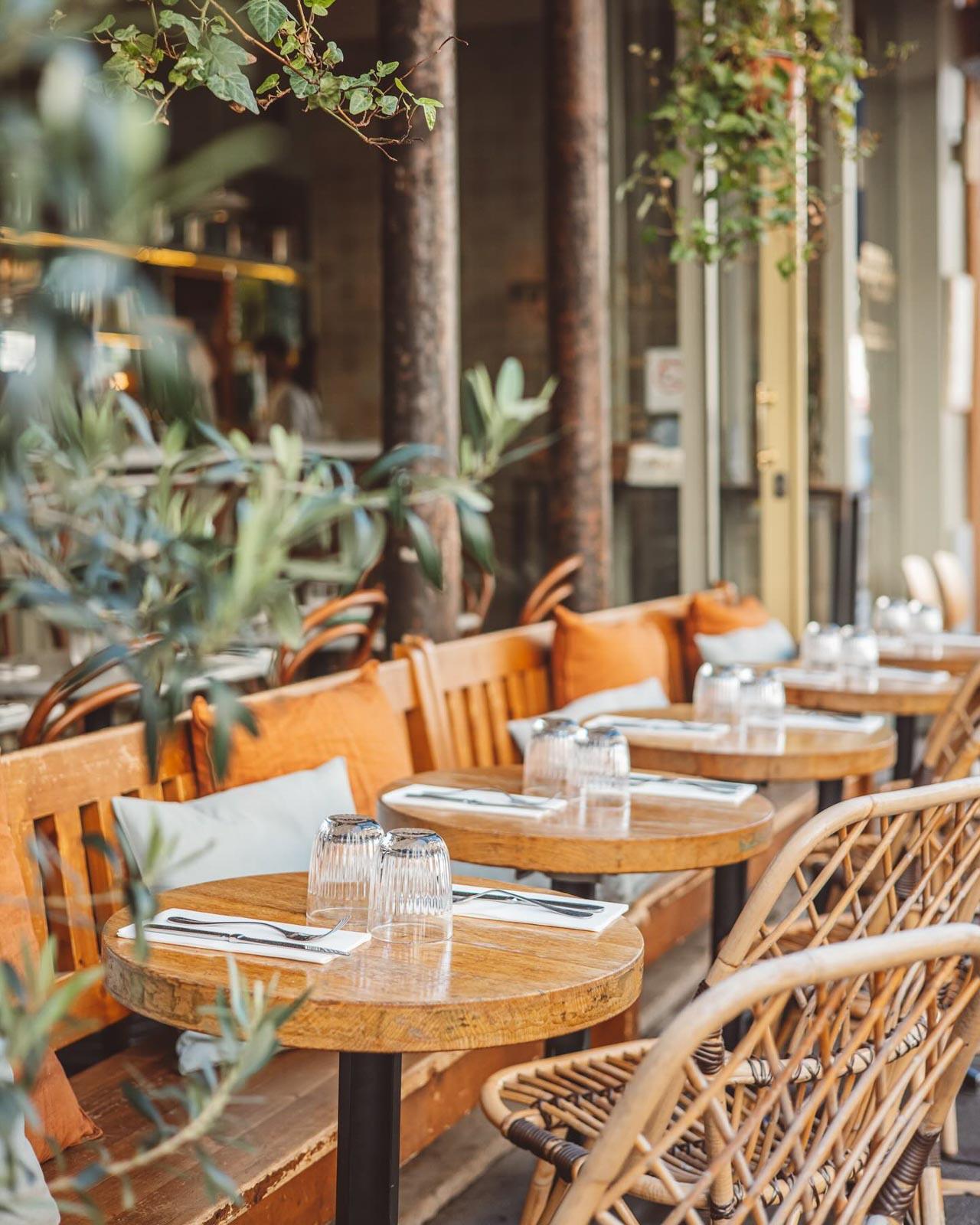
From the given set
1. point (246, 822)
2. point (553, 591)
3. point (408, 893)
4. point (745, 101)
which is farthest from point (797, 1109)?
point (745, 101)

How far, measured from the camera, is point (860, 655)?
4188 mm

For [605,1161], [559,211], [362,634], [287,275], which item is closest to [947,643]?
[559,211]

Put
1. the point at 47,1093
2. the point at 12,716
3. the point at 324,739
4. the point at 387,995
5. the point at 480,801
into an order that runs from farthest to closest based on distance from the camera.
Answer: the point at 12,716 → the point at 324,739 → the point at 480,801 → the point at 47,1093 → the point at 387,995

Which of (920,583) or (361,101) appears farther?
(920,583)

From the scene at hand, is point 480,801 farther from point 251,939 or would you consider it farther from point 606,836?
point 251,939

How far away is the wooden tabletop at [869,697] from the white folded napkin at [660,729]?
2.38ft

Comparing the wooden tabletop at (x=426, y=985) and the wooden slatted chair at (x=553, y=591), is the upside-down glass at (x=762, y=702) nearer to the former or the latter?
the wooden slatted chair at (x=553, y=591)

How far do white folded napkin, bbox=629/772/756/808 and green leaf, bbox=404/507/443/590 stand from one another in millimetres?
1424

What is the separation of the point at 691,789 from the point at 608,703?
127 centimetres

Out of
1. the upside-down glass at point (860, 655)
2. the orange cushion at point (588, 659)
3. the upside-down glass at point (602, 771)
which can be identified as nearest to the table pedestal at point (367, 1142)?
the upside-down glass at point (602, 771)

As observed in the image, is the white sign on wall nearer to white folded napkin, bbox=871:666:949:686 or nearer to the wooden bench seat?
white folded napkin, bbox=871:666:949:686

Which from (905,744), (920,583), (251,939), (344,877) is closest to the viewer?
(251,939)

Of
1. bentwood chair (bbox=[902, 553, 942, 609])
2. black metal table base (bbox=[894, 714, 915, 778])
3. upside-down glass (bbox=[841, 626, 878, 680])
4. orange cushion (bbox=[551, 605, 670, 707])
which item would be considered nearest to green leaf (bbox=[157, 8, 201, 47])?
orange cushion (bbox=[551, 605, 670, 707])

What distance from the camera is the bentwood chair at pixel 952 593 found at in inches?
294
